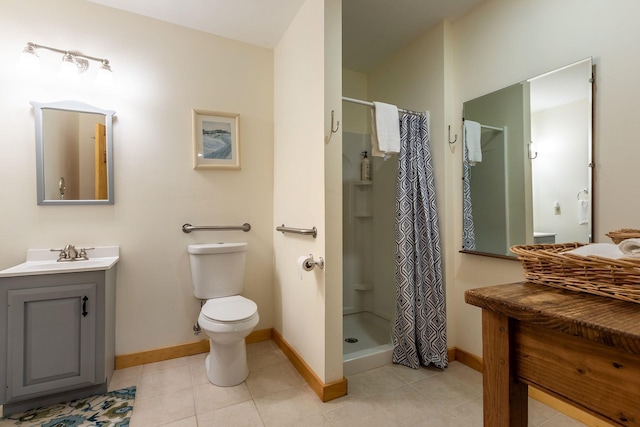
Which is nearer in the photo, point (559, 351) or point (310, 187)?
point (559, 351)

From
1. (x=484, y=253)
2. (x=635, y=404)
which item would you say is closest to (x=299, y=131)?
(x=484, y=253)

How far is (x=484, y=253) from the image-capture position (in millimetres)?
1964

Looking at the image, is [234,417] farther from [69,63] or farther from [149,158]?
[69,63]

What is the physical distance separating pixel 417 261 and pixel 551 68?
137 cm

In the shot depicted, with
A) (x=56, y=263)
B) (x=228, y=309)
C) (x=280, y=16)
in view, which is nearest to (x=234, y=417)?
(x=228, y=309)

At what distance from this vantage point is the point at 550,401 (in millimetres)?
1644

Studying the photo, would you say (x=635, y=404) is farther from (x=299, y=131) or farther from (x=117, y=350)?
(x=117, y=350)

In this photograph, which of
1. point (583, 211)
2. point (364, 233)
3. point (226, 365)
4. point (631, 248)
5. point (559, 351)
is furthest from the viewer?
point (364, 233)

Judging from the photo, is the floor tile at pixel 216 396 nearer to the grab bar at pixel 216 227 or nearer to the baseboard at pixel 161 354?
the baseboard at pixel 161 354

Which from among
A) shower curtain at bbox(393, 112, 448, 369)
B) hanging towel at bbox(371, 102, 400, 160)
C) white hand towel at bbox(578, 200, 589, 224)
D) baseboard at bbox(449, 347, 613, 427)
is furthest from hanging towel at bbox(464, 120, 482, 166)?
baseboard at bbox(449, 347, 613, 427)

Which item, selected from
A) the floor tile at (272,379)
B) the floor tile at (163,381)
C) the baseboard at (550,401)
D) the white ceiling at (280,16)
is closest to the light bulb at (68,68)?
the white ceiling at (280,16)

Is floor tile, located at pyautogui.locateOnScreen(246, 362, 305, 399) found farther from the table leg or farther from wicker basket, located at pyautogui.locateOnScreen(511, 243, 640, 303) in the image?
wicker basket, located at pyautogui.locateOnScreen(511, 243, 640, 303)

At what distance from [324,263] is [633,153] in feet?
5.13

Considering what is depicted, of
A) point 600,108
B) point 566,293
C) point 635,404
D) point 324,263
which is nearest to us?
point 635,404
